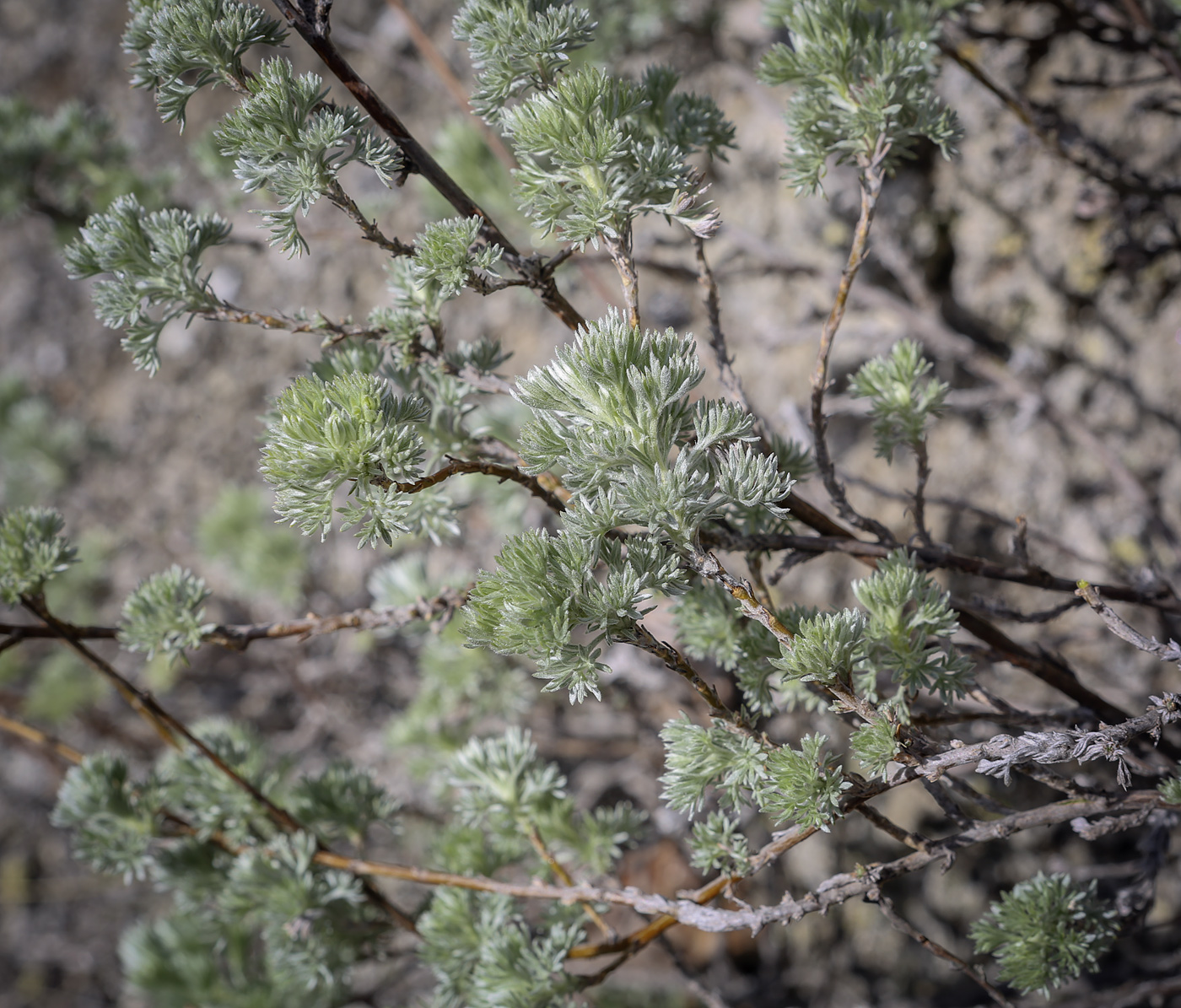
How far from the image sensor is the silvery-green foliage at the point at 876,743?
53cm

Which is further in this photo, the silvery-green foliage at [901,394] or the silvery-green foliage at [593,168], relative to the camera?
the silvery-green foliage at [901,394]

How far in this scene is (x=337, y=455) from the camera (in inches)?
20.2

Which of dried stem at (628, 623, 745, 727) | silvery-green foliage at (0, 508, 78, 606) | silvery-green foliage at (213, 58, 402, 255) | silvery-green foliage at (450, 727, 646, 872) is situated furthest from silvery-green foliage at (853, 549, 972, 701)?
silvery-green foliage at (0, 508, 78, 606)

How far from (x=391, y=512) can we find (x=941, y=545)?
1.57 feet

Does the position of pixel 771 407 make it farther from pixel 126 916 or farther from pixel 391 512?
pixel 126 916

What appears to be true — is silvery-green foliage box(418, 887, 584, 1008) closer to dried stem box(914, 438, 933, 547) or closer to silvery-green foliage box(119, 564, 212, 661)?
silvery-green foliage box(119, 564, 212, 661)

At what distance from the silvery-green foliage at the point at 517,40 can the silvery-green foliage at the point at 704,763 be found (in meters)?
0.47

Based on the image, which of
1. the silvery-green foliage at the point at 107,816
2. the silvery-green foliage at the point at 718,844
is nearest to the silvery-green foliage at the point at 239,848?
the silvery-green foliage at the point at 107,816

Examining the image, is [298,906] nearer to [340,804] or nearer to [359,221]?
[340,804]

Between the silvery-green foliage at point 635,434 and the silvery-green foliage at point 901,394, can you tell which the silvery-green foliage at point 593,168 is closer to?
the silvery-green foliage at point 635,434

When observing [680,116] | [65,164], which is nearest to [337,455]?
[680,116]

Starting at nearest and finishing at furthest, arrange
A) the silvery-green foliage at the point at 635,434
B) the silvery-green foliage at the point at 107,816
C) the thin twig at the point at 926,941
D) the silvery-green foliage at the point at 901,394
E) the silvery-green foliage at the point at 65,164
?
the silvery-green foliage at the point at 635,434
the thin twig at the point at 926,941
the silvery-green foliage at the point at 901,394
the silvery-green foliage at the point at 107,816
the silvery-green foliage at the point at 65,164

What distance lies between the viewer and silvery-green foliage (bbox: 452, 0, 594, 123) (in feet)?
1.86

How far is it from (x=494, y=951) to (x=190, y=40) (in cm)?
72
